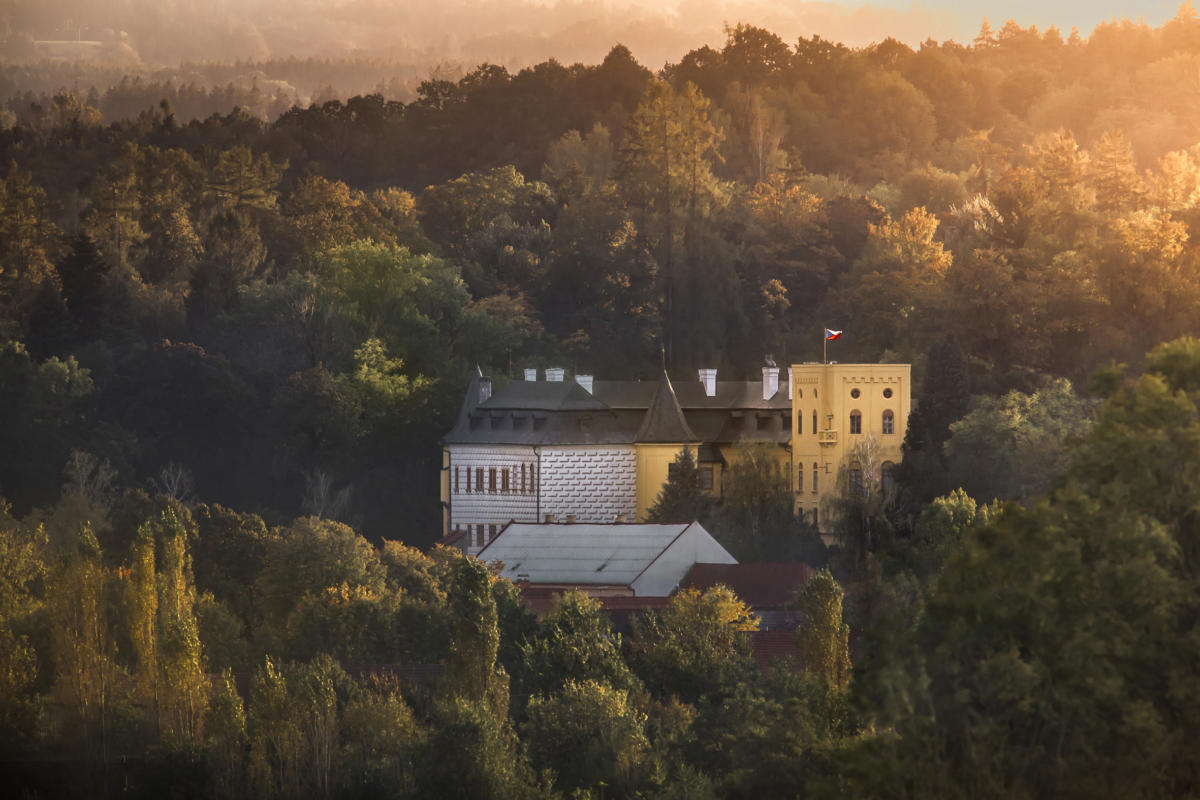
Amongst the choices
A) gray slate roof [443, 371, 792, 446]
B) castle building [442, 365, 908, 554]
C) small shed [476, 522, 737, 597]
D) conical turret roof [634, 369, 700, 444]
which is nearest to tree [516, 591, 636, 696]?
small shed [476, 522, 737, 597]

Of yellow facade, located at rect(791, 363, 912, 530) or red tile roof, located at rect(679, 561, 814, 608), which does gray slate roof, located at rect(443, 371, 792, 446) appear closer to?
yellow facade, located at rect(791, 363, 912, 530)

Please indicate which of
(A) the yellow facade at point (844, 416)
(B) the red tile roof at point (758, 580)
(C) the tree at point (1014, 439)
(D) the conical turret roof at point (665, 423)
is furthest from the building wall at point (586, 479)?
(B) the red tile roof at point (758, 580)

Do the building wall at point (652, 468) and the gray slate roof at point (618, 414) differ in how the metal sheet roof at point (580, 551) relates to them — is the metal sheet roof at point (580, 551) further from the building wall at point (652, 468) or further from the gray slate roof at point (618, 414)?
the gray slate roof at point (618, 414)

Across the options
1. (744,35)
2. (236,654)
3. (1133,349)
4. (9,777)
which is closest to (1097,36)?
(744,35)

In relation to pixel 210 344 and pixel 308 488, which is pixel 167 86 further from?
pixel 308 488

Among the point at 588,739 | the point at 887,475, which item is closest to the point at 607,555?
the point at 887,475

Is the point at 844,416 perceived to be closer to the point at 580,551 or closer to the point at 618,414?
the point at 618,414
